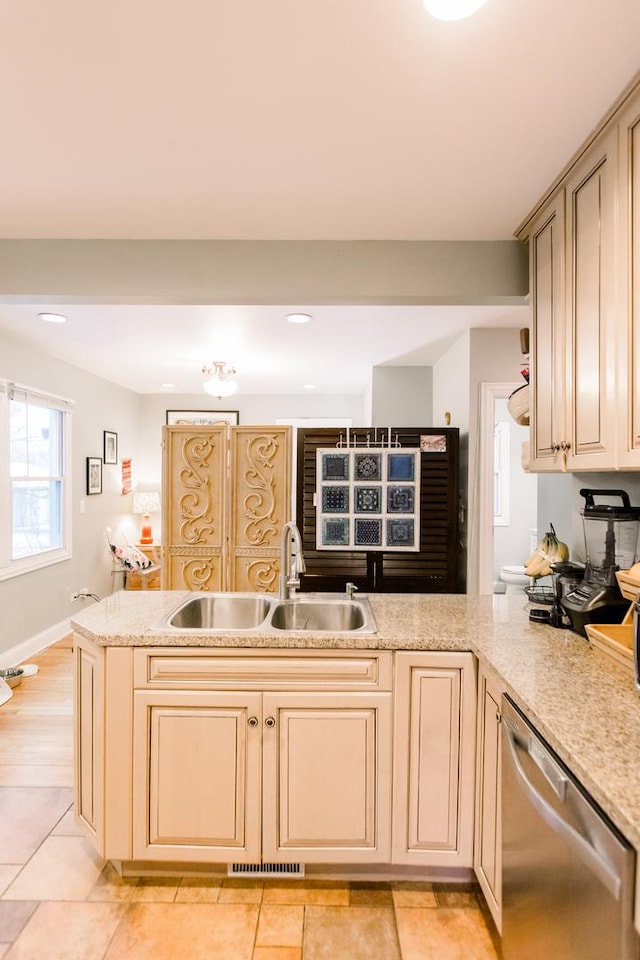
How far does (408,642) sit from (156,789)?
1004 mm

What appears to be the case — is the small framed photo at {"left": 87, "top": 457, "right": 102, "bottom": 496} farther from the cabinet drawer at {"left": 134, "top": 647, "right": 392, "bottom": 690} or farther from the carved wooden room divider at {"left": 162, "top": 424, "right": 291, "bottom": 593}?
the cabinet drawer at {"left": 134, "top": 647, "right": 392, "bottom": 690}

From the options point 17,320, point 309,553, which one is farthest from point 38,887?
point 17,320

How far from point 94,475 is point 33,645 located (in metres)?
1.83

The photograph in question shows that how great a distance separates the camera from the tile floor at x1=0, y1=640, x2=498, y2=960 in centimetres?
166

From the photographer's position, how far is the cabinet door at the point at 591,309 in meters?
1.57

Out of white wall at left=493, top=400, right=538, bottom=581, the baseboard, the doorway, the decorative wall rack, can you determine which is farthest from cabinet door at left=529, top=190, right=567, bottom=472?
white wall at left=493, top=400, right=538, bottom=581

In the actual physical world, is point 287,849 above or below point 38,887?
above

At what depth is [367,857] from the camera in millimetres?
1862

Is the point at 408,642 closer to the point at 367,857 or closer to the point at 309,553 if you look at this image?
the point at 367,857

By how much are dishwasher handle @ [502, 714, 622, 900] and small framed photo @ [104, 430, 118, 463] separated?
525 cm

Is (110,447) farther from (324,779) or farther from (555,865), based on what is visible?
(555,865)

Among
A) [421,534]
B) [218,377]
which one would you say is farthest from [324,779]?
[218,377]

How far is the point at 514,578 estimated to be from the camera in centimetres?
543

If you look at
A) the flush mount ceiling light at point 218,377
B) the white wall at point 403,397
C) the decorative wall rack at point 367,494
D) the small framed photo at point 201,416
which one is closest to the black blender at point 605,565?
the decorative wall rack at point 367,494
